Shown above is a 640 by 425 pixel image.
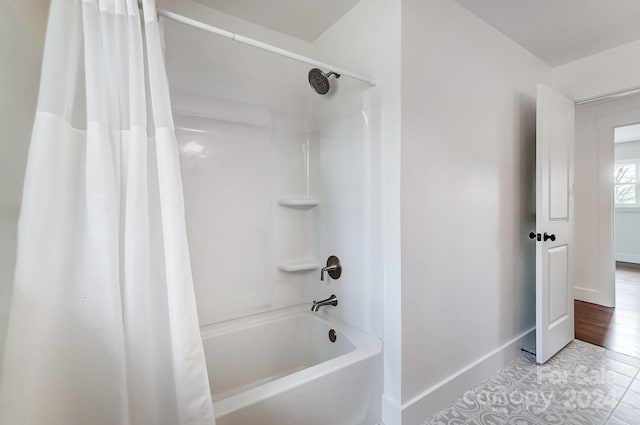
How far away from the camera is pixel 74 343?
77 centimetres

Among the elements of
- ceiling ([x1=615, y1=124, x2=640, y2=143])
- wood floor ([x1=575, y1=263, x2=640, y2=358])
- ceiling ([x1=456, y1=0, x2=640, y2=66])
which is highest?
ceiling ([x1=456, y1=0, x2=640, y2=66])

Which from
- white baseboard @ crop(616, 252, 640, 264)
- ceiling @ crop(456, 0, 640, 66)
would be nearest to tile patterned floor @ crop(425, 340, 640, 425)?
ceiling @ crop(456, 0, 640, 66)

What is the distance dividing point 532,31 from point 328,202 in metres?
1.86

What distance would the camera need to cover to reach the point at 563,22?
184cm

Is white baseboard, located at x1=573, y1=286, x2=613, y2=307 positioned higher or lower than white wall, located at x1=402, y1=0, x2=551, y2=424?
lower

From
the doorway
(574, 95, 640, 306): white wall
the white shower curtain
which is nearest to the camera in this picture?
the white shower curtain

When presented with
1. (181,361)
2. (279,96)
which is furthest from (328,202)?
(181,361)

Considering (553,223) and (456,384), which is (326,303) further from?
(553,223)

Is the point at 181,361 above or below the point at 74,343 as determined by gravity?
below

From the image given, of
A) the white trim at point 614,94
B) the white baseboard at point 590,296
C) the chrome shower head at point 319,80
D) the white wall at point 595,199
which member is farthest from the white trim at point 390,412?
the white wall at point 595,199

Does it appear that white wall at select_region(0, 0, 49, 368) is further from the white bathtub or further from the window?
the window

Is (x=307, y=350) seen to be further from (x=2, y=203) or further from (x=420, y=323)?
(x=2, y=203)

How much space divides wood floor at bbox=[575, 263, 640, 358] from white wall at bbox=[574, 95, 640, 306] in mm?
194

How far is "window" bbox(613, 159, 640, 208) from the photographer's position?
16.1ft
